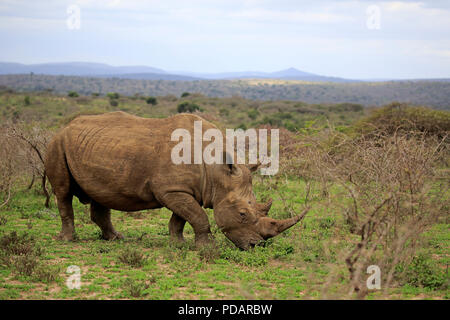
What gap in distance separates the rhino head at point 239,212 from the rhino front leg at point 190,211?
29 centimetres

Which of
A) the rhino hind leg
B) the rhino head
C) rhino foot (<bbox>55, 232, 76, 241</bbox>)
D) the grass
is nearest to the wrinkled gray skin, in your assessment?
the rhino head

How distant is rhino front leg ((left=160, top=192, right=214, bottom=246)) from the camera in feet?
26.8

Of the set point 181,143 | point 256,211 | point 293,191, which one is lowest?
point 293,191

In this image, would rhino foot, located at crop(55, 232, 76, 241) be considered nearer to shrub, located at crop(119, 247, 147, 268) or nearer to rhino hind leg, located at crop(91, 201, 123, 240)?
rhino hind leg, located at crop(91, 201, 123, 240)

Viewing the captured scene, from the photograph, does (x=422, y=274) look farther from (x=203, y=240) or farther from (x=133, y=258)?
(x=133, y=258)

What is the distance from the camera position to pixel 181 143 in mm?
8297

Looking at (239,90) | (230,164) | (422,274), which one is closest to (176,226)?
(230,164)

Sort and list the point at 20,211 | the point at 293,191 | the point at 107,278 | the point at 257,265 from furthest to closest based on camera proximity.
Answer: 1. the point at 293,191
2. the point at 20,211
3. the point at 257,265
4. the point at 107,278

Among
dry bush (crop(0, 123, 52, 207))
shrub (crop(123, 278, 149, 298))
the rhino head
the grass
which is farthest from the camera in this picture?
dry bush (crop(0, 123, 52, 207))

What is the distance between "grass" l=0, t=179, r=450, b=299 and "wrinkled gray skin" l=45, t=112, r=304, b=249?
0.49 metres

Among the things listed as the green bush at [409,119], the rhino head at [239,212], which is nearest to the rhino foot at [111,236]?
the rhino head at [239,212]
